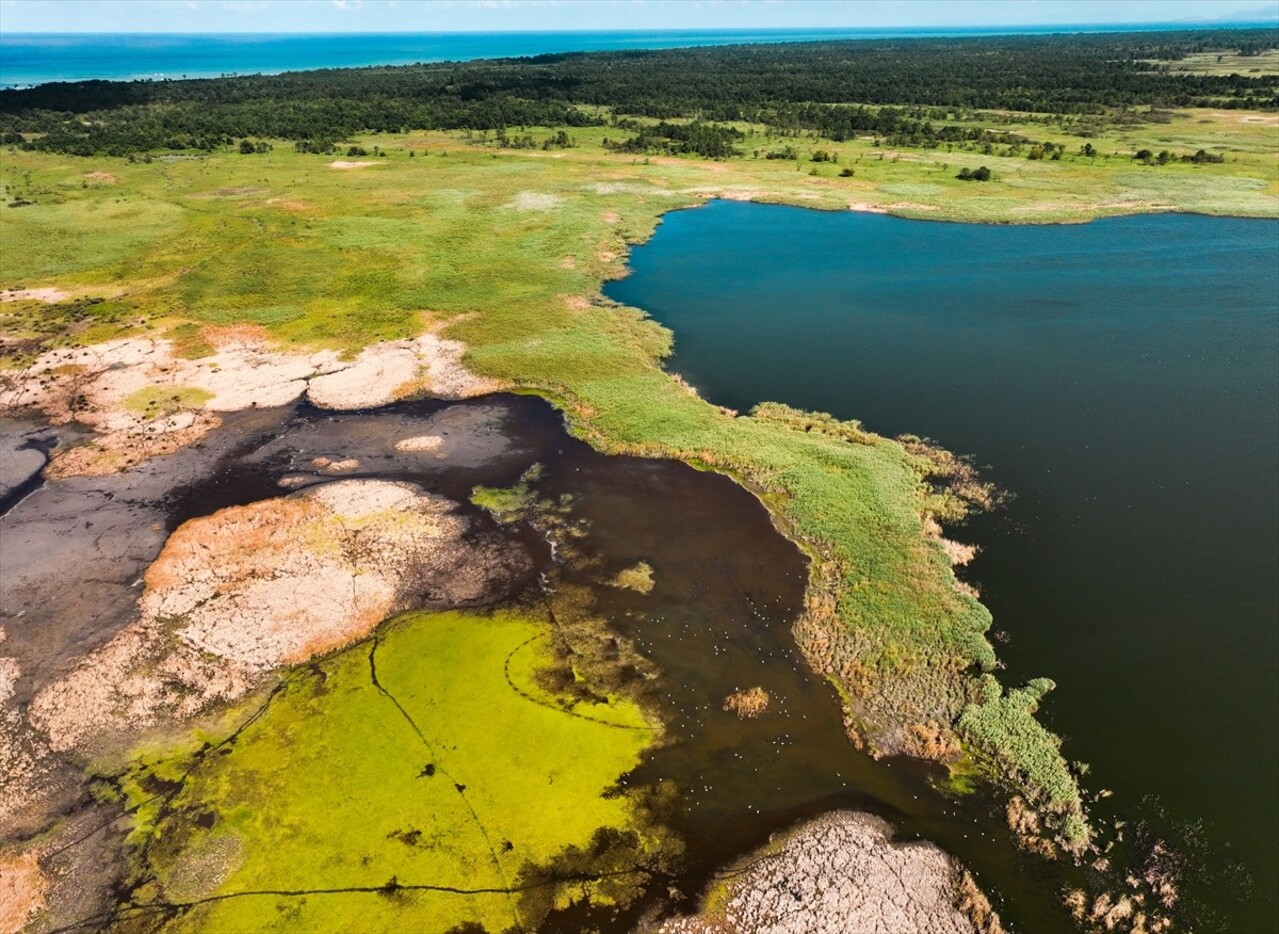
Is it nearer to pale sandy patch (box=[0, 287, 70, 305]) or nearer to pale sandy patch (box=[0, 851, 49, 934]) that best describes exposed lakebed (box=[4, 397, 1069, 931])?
pale sandy patch (box=[0, 851, 49, 934])

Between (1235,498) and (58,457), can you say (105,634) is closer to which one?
(58,457)

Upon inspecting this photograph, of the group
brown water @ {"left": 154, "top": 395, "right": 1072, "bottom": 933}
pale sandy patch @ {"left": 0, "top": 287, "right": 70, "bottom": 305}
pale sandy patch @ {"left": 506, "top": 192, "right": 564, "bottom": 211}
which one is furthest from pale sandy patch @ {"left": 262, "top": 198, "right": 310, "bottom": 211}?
brown water @ {"left": 154, "top": 395, "right": 1072, "bottom": 933}

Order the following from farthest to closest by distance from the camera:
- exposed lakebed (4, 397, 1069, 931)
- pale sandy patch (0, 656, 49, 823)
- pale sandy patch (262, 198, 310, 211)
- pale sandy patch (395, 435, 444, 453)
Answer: pale sandy patch (262, 198, 310, 211), pale sandy patch (395, 435, 444, 453), pale sandy patch (0, 656, 49, 823), exposed lakebed (4, 397, 1069, 931)

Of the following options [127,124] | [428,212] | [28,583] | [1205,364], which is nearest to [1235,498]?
[1205,364]

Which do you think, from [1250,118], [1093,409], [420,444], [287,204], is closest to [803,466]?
[1093,409]

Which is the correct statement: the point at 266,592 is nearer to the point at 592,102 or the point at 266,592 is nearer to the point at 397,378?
the point at 397,378

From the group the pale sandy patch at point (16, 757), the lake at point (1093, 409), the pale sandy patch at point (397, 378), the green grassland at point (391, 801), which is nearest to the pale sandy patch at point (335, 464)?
the pale sandy patch at point (397, 378)
